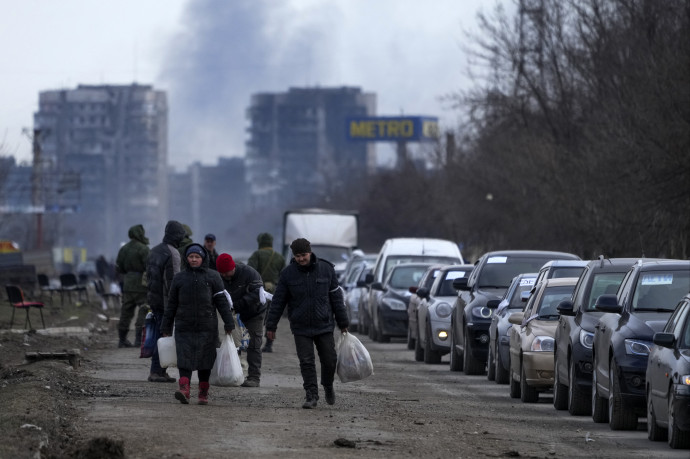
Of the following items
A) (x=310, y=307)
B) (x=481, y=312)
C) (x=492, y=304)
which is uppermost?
(x=310, y=307)

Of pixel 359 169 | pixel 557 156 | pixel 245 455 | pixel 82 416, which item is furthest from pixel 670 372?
pixel 359 169

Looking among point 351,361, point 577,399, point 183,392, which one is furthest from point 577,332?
point 183,392

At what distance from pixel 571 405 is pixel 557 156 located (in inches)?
1576

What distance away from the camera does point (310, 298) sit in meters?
15.5

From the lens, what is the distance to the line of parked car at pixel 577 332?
1293 centimetres

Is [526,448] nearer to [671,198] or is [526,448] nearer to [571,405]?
[571,405]

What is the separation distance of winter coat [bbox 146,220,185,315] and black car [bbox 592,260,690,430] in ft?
17.8

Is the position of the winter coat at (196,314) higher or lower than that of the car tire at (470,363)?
higher

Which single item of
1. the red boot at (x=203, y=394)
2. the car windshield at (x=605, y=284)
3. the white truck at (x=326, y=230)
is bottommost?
the red boot at (x=203, y=394)

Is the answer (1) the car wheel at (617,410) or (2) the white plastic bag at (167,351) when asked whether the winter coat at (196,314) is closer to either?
(2) the white plastic bag at (167,351)

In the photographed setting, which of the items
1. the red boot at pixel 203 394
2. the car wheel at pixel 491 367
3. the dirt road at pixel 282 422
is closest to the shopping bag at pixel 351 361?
the dirt road at pixel 282 422

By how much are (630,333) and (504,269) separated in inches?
369

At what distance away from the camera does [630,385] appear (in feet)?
45.4

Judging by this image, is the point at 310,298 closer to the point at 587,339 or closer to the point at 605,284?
the point at 587,339
